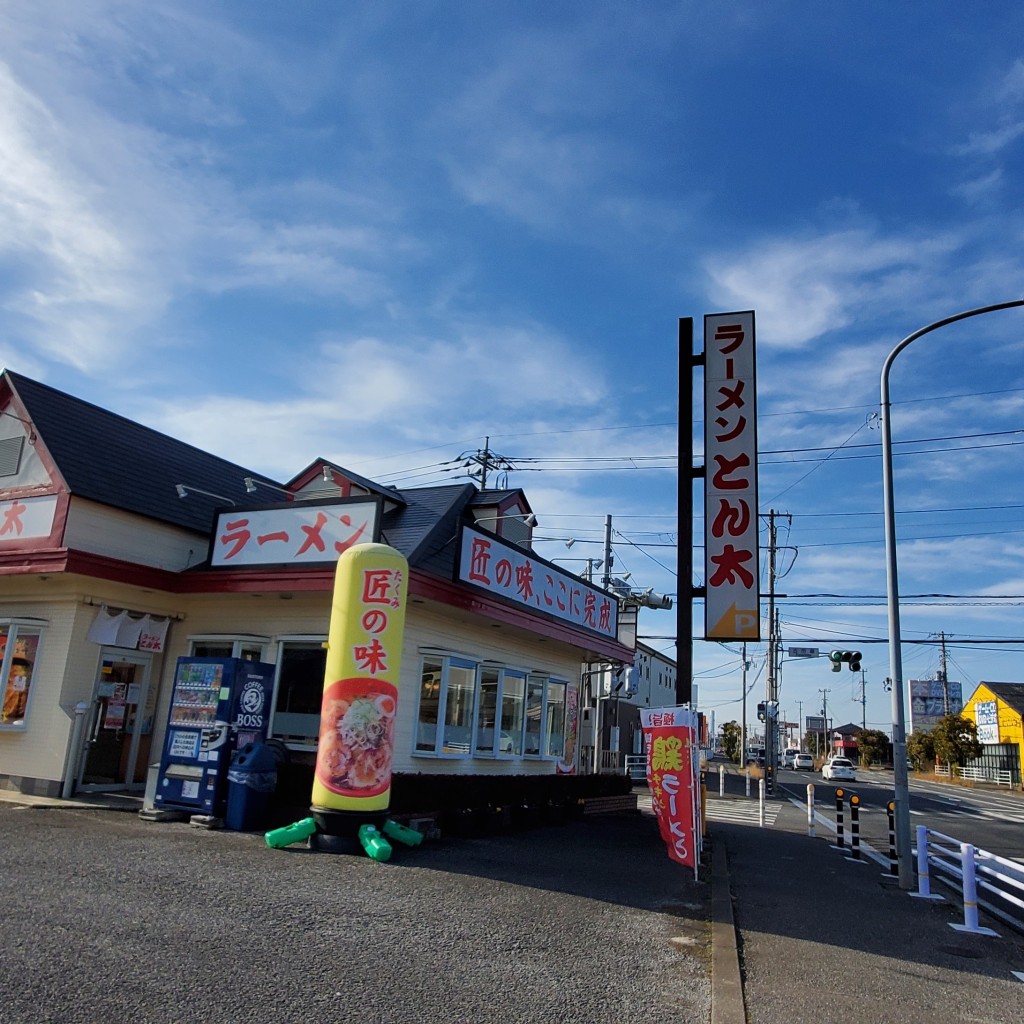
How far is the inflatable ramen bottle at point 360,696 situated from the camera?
9258mm

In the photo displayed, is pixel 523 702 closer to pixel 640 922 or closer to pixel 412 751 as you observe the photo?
pixel 412 751

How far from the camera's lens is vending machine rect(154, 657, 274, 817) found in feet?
35.0

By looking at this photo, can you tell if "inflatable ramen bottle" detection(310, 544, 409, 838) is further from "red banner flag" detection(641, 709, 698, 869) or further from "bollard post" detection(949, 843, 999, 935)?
"bollard post" detection(949, 843, 999, 935)

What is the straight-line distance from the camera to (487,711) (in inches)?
619

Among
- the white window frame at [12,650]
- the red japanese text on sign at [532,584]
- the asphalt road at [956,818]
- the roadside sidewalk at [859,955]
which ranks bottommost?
the asphalt road at [956,818]

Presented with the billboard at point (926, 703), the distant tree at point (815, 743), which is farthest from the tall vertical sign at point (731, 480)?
the distant tree at point (815, 743)

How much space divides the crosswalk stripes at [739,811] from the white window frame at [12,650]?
1440 centimetres

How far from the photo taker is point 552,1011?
4.93 m

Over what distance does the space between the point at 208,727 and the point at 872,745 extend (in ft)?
279

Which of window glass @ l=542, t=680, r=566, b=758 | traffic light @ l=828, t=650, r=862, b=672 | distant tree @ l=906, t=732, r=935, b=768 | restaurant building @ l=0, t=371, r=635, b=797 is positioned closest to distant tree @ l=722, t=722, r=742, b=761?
distant tree @ l=906, t=732, r=935, b=768

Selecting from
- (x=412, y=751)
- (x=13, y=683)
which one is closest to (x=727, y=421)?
(x=412, y=751)

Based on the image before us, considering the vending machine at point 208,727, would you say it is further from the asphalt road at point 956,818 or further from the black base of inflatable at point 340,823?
the asphalt road at point 956,818

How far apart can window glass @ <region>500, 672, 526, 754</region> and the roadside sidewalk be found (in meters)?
5.80

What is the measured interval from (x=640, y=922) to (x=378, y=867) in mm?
2821
